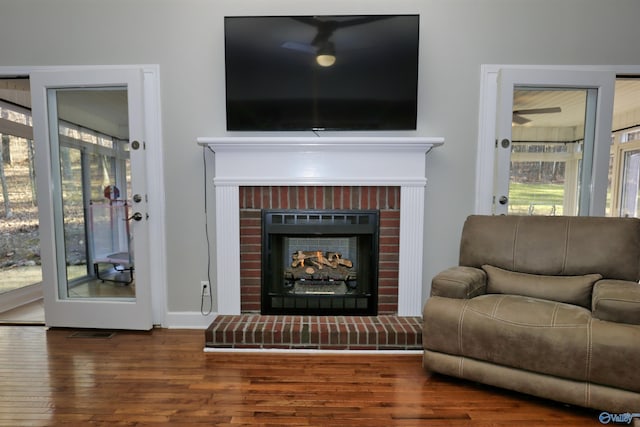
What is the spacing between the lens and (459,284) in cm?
191

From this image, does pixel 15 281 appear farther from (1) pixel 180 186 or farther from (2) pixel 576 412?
(2) pixel 576 412

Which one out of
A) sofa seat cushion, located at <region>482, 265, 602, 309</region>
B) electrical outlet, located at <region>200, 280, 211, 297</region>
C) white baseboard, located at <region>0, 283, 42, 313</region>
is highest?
sofa seat cushion, located at <region>482, 265, 602, 309</region>

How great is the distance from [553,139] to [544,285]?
1255 mm

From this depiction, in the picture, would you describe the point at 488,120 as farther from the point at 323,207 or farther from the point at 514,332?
the point at 514,332

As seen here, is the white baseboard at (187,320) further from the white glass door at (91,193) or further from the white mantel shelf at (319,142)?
the white mantel shelf at (319,142)

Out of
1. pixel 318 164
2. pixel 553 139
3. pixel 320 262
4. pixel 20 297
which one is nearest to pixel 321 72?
pixel 318 164

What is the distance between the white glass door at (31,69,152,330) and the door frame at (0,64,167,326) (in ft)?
0.24

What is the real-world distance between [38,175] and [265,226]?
178 centimetres

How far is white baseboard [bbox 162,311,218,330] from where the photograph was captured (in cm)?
269

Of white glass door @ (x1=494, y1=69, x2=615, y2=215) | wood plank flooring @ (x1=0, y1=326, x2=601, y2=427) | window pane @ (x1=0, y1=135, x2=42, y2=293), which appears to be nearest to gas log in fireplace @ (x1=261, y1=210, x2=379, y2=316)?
wood plank flooring @ (x1=0, y1=326, x2=601, y2=427)

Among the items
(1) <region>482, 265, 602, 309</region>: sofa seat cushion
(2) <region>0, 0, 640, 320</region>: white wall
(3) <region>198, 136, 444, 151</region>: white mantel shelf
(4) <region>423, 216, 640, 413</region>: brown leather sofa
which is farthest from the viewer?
(2) <region>0, 0, 640, 320</region>: white wall

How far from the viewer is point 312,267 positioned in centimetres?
271

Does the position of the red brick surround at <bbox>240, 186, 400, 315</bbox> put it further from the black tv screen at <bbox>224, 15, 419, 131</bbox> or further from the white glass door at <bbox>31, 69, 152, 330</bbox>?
the white glass door at <bbox>31, 69, 152, 330</bbox>

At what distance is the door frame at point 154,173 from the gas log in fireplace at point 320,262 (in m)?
0.82
